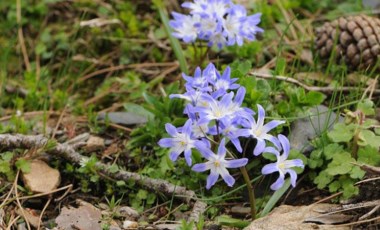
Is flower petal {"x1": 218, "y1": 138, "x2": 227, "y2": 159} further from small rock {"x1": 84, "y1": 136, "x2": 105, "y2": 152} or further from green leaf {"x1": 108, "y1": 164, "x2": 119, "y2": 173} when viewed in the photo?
small rock {"x1": 84, "y1": 136, "x2": 105, "y2": 152}

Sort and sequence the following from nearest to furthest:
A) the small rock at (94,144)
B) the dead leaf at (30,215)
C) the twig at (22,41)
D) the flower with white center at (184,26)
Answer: the dead leaf at (30,215)
the small rock at (94,144)
the flower with white center at (184,26)
the twig at (22,41)

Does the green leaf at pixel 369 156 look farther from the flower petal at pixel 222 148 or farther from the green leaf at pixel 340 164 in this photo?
the flower petal at pixel 222 148

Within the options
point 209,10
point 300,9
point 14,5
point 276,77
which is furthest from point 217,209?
point 14,5

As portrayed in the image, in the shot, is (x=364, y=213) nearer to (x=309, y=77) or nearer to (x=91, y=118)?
(x=309, y=77)

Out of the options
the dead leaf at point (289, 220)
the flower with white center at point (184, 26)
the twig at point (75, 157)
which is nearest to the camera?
the dead leaf at point (289, 220)

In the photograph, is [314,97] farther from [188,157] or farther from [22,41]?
[22,41]

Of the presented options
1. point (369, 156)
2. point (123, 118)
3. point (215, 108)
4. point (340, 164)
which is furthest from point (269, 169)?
point (123, 118)

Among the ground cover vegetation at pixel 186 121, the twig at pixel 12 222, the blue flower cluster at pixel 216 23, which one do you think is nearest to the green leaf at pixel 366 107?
the ground cover vegetation at pixel 186 121

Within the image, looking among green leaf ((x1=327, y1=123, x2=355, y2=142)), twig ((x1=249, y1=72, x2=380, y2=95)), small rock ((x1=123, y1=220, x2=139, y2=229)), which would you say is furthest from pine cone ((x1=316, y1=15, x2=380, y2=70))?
small rock ((x1=123, y1=220, x2=139, y2=229))
